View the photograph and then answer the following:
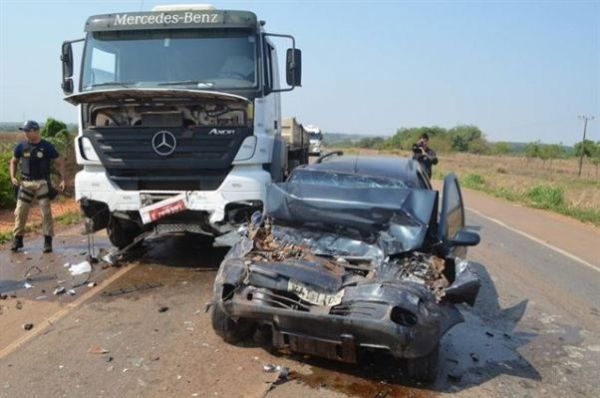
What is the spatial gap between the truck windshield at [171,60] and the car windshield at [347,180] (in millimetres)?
1675

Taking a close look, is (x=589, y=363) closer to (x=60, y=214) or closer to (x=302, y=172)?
(x=302, y=172)

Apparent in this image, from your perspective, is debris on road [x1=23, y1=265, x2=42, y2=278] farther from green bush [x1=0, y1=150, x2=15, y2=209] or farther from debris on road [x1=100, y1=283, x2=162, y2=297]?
green bush [x1=0, y1=150, x2=15, y2=209]

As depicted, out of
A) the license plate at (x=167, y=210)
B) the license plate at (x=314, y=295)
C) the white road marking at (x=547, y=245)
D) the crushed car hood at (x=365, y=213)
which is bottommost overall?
the white road marking at (x=547, y=245)

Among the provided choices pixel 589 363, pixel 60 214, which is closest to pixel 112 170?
pixel 589 363

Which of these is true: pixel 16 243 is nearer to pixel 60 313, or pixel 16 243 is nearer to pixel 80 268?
pixel 80 268

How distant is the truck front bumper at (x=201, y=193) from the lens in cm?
692

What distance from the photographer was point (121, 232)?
835 centimetres

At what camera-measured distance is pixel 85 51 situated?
295 inches

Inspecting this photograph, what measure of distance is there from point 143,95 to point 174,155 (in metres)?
0.78

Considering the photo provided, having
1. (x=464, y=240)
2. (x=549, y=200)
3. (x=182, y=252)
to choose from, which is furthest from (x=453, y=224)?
(x=549, y=200)

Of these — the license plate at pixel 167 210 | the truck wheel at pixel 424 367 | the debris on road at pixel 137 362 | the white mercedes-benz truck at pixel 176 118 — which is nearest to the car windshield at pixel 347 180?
the white mercedes-benz truck at pixel 176 118

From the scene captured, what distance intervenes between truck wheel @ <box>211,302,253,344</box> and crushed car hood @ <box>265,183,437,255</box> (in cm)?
100

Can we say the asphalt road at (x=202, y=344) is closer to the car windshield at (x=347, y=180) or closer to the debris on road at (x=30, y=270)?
the debris on road at (x=30, y=270)

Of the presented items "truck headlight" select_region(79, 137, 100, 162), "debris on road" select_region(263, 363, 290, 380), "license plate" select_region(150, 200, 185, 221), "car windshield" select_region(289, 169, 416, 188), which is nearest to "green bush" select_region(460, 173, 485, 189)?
"license plate" select_region(150, 200, 185, 221)
